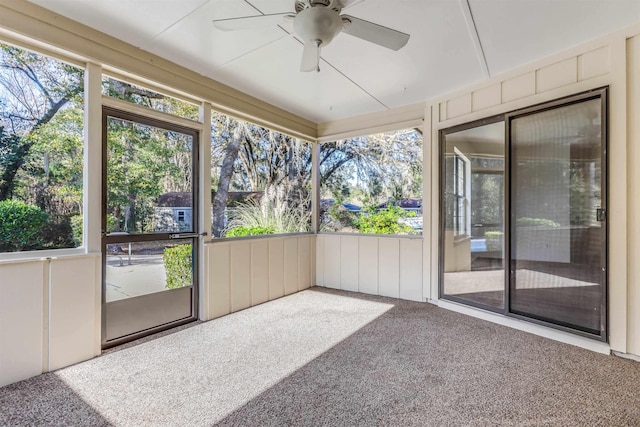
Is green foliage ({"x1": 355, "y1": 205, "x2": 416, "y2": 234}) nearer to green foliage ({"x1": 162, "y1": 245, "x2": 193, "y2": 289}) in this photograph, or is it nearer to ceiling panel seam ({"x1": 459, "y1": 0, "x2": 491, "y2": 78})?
ceiling panel seam ({"x1": 459, "y1": 0, "x2": 491, "y2": 78})

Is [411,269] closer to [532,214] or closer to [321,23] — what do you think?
[532,214]

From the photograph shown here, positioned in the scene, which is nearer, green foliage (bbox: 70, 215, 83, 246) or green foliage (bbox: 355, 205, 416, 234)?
green foliage (bbox: 70, 215, 83, 246)

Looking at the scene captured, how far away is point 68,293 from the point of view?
2457 mm

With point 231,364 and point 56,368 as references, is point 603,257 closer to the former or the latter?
point 231,364

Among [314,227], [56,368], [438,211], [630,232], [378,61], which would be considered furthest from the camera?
[314,227]

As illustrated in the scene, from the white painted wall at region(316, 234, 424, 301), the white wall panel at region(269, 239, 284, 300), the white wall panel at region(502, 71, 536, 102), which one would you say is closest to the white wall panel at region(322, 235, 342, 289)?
the white painted wall at region(316, 234, 424, 301)

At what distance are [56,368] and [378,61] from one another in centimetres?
378

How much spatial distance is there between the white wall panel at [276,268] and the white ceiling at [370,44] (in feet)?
6.69

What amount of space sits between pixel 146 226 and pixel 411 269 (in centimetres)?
327

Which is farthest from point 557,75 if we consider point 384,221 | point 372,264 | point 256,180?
point 256,180

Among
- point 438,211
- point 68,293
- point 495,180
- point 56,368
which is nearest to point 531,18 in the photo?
point 495,180

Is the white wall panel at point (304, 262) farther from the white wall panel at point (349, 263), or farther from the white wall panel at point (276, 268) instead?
the white wall panel at point (349, 263)

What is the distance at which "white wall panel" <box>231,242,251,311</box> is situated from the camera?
12.4ft

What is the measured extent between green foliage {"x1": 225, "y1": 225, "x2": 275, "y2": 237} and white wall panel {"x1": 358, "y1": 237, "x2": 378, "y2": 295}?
1.37 metres
